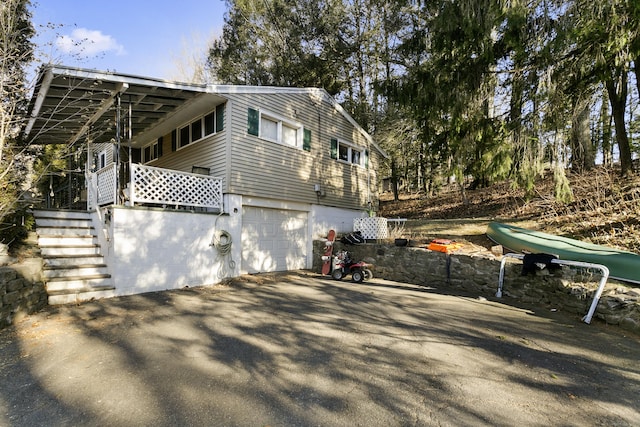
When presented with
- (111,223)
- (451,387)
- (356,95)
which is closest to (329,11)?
(356,95)

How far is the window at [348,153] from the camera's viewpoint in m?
12.6

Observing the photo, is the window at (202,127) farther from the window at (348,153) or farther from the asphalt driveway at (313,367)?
the asphalt driveway at (313,367)

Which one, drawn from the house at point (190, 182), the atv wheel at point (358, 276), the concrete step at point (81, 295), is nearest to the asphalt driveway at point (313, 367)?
the concrete step at point (81, 295)

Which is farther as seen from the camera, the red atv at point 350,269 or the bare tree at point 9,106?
the red atv at point 350,269

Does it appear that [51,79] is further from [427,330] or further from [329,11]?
[329,11]

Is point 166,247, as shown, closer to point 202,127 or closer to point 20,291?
point 20,291

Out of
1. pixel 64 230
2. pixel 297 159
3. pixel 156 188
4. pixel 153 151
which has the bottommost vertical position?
pixel 64 230

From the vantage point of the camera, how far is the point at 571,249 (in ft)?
21.6

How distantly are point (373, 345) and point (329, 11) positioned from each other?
17.9 meters

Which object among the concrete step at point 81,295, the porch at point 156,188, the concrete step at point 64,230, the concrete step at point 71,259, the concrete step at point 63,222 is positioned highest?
the porch at point 156,188

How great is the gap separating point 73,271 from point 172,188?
257 centimetres

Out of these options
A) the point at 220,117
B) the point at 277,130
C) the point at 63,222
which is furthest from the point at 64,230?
the point at 277,130

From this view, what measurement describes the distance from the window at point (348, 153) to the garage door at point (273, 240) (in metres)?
2.99

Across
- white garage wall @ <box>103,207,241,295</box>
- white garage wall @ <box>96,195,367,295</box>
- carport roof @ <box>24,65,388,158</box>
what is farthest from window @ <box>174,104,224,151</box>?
white garage wall @ <box>103,207,241,295</box>
